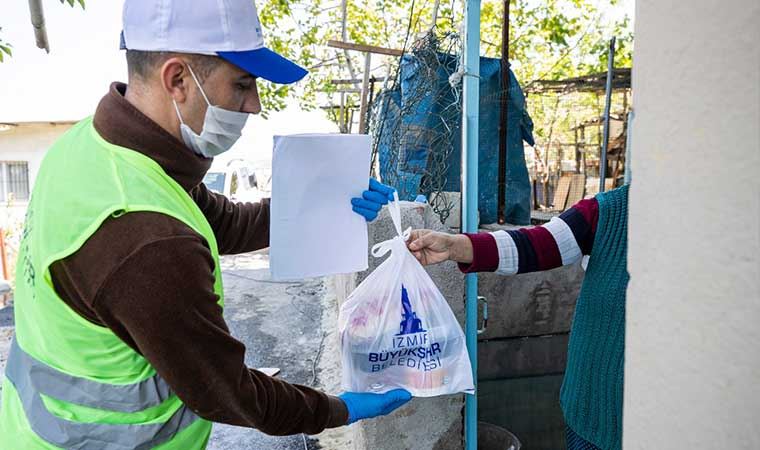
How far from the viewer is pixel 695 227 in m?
0.52

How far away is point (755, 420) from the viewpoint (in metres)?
0.47

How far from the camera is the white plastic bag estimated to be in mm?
1828

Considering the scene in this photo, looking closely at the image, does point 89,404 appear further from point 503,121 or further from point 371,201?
point 503,121

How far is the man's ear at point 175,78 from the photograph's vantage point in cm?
122

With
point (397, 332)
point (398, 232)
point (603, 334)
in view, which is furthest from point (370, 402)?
point (603, 334)

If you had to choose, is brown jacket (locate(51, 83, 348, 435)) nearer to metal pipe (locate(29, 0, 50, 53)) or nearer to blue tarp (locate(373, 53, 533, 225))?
metal pipe (locate(29, 0, 50, 53))

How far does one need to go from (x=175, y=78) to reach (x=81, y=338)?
568mm

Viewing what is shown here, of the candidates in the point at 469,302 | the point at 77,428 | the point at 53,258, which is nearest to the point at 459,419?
the point at 469,302

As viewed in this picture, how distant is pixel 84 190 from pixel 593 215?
4.49ft

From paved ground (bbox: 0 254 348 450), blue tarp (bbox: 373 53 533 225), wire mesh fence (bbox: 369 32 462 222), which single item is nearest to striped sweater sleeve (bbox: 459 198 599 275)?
wire mesh fence (bbox: 369 32 462 222)

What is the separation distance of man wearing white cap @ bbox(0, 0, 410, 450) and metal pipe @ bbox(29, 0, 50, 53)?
55.1 inches

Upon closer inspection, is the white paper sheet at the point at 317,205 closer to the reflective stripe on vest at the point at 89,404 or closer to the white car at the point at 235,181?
the reflective stripe on vest at the point at 89,404

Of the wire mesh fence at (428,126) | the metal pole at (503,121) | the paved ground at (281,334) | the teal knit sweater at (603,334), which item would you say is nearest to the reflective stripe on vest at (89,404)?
the teal knit sweater at (603,334)

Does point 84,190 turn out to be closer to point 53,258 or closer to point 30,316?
point 53,258
